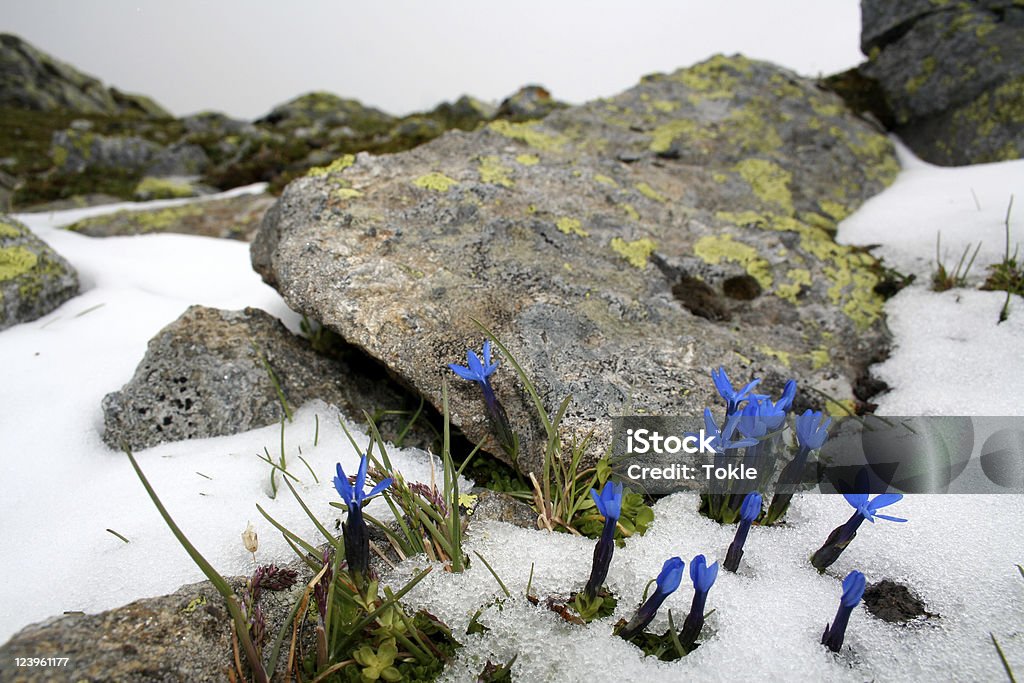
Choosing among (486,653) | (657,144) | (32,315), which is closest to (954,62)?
(657,144)

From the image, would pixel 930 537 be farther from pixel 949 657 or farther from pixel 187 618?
pixel 187 618

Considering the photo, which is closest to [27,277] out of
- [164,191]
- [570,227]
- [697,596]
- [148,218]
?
[148,218]

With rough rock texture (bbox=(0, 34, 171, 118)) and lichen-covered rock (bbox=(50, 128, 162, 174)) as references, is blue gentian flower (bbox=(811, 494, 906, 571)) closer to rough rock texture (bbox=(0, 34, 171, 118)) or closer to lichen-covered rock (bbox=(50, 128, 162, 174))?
lichen-covered rock (bbox=(50, 128, 162, 174))

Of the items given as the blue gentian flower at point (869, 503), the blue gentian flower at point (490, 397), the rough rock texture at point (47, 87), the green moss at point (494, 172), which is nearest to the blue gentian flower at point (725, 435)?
the blue gentian flower at point (869, 503)

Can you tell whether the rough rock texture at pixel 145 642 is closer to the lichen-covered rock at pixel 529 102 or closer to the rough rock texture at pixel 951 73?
the rough rock texture at pixel 951 73

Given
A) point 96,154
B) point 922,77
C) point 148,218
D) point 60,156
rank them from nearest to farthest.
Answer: point 922,77
point 148,218
point 60,156
point 96,154

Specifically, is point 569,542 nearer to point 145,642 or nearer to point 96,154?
point 145,642

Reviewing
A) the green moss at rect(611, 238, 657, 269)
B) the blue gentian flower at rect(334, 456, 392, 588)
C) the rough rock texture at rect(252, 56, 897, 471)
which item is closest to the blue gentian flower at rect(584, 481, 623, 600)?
the rough rock texture at rect(252, 56, 897, 471)
